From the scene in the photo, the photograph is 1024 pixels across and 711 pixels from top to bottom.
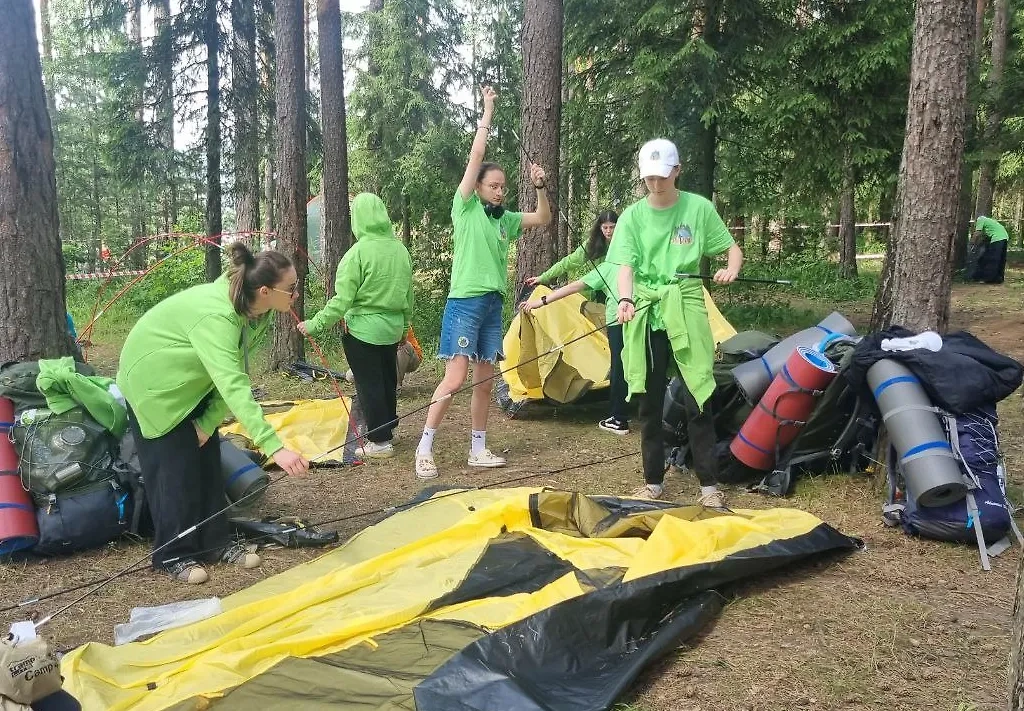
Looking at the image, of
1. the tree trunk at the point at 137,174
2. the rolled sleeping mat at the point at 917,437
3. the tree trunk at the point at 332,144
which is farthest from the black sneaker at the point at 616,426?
the tree trunk at the point at 332,144

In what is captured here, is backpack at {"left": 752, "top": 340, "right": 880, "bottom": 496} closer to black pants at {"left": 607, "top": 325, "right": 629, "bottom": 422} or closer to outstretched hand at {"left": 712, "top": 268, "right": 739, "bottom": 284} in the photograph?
outstretched hand at {"left": 712, "top": 268, "right": 739, "bottom": 284}

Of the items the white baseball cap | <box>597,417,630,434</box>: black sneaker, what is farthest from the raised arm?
<box>597,417,630,434</box>: black sneaker

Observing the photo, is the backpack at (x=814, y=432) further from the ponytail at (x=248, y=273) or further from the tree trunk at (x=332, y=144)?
the tree trunk at (x=332, y=144)

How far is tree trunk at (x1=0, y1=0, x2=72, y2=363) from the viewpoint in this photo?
4.53 metres

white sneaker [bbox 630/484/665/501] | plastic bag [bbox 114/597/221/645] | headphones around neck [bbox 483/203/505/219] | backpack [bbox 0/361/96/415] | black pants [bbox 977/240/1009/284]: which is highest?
headphones around neck [bbox 483/203/505/219]

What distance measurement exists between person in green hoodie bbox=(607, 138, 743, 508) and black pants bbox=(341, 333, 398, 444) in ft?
5.77

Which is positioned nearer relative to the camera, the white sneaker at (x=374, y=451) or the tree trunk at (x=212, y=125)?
the white sneaker at (x=374, y=451)

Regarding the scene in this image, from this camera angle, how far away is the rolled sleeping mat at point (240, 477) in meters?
3.91

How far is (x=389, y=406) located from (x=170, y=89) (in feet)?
31.0

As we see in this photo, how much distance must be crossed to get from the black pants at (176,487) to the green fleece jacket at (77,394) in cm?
32

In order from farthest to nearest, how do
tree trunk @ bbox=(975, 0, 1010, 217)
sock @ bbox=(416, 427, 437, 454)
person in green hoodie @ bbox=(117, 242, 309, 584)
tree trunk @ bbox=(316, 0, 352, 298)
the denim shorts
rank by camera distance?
tree trunk @ bbox=(975, 0, 1010, 217) < tree trunk @ bbox=(316, 0, 352, 298) < sock @ bbox=(416, 427, 437, 454) < the denim shorts < person in green hoodie @ bbox=(117, 242, 309, 584)

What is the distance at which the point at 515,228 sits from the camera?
16.0 ft

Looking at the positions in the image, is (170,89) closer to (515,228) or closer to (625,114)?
(625,114)

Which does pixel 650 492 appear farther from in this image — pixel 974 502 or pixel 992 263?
pixel 992 263
